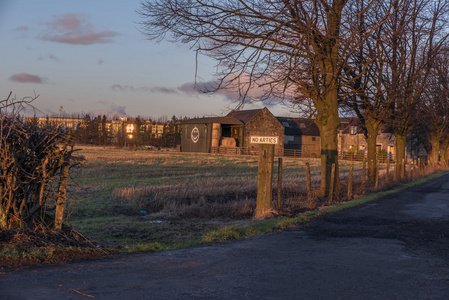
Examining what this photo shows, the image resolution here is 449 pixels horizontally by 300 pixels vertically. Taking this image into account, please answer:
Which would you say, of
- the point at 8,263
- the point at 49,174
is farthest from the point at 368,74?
the point at 8,263

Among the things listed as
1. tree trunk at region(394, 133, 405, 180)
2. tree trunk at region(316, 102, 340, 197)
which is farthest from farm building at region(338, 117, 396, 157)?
tree trunk at region(316, 102, 340, 197)

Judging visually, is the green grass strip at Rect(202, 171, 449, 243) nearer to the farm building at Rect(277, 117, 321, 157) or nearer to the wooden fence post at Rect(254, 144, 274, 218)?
the wooden fence post at Rect(254, 144, 274, 218)

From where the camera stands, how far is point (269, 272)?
6.64 m

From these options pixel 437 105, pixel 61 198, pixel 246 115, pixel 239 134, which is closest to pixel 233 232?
pixel 61 198

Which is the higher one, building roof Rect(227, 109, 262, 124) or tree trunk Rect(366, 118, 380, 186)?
building roof Rect(227, 109, 262, 124)

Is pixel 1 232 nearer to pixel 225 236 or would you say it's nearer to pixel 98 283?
pixel 98 283

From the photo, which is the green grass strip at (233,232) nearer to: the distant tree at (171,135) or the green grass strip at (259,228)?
the green grass strip at (259,228)

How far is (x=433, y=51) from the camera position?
29.9 metres

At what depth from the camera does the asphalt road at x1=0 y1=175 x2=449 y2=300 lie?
5.60 metres

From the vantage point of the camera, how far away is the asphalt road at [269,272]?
5598 millimetres

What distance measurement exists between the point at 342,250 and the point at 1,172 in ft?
19.2

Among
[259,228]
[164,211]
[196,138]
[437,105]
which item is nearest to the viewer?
[259,228]

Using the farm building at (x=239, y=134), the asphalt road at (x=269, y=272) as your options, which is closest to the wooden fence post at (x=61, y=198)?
the asphalt road at (x=269, y=272)

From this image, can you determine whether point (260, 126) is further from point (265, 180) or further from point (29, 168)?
point (29, 168)
